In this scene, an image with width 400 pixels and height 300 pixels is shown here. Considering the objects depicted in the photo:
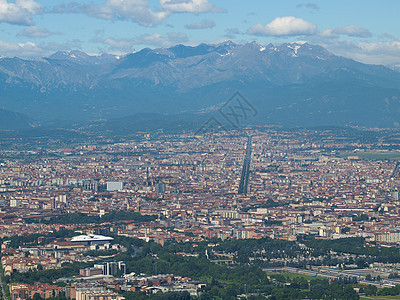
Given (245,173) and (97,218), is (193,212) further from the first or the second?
(245,173)

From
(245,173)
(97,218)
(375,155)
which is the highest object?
(375,155)

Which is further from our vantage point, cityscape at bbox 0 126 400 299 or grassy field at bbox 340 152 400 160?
grassy field at bbox 340 152 400 160

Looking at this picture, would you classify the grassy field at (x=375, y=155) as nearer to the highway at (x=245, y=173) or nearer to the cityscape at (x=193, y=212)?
the cityscape at (x=193, y=212)

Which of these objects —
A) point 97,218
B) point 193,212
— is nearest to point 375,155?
point 193,212

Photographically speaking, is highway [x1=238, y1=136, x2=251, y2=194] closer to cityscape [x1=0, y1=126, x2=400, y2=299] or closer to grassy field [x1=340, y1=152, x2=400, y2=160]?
cityscape [x1=0, y1=126, x2=400, y2=299]

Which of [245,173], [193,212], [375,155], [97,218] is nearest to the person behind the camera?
[97,218]

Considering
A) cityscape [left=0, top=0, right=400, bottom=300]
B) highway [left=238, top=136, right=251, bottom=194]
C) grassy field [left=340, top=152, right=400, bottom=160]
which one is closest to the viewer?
cityscape [left=0, top=0, right=400, bottom=300]

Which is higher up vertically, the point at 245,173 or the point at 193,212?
the point at 245,173

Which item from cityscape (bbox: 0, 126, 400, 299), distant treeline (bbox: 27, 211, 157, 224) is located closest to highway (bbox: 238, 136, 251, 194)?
cityscape (bbox: 0, 126, 400, 299)

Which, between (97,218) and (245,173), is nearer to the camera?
(97,218)

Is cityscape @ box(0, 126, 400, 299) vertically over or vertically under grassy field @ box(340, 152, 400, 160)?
under

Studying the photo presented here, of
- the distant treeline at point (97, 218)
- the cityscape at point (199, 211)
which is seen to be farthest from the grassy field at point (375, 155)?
the distant treeline at point (97, 218)
